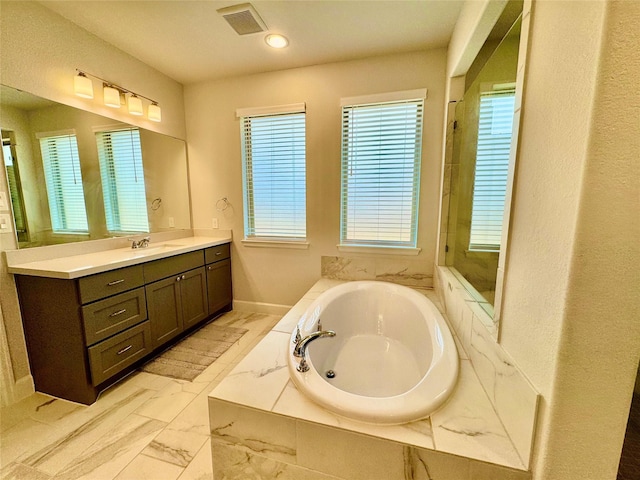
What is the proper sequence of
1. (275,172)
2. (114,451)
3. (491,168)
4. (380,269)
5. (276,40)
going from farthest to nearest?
1. (275,172)
2. (380,269)
3. (276,40)
4. (491,168)
5. (114,451)

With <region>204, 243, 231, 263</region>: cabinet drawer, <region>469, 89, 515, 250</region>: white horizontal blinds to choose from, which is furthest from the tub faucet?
<region>204, 243, 231, 263</region>: cabinet drawer

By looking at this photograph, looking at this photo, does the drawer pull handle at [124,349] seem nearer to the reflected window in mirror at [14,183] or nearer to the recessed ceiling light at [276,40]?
the reflected window in mirror at [14,183]

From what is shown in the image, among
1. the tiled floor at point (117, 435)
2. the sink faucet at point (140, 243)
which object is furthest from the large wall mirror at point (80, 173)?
the tiled floor at point (117, 435)

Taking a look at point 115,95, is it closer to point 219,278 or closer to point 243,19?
point 243,19

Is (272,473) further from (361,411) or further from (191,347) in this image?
(191,347)

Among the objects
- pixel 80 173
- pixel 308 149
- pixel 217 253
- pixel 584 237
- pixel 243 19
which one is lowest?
pixel 217 253

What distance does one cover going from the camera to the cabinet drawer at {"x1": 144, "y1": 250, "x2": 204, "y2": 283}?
1.89 meters

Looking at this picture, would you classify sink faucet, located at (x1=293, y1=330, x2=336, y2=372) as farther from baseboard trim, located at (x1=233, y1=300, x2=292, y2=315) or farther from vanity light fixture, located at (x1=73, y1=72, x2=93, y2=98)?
vanity light fixture, located at (x1=73, y1=72, x2=93, y2=98)

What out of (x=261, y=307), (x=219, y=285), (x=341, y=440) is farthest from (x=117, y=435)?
(x=261, y=307)

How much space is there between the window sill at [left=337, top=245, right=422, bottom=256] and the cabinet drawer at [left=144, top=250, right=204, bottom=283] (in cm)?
136

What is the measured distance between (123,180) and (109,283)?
111 centimetres

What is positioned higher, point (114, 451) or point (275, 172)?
point (275, 172)

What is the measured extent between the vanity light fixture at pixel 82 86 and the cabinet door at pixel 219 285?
161 cm

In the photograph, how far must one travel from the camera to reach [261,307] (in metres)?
2.81
